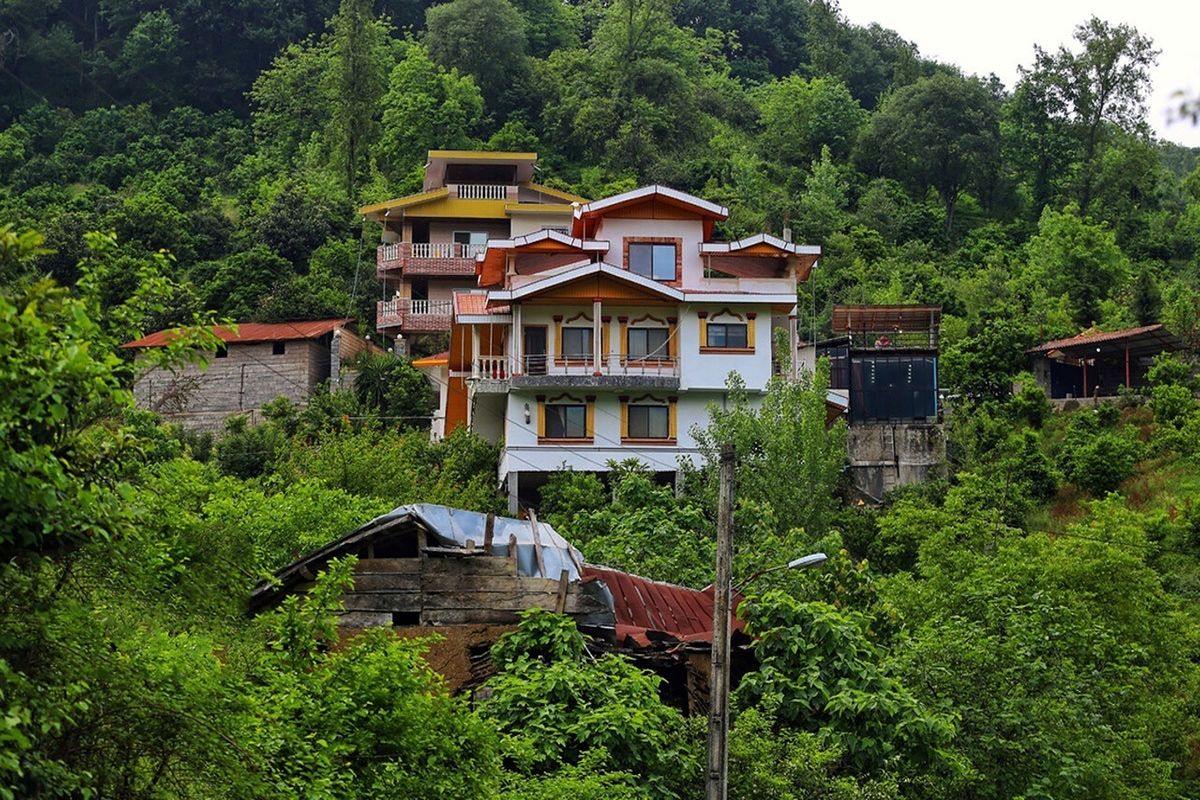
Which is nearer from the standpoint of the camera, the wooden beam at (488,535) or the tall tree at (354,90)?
the wooden beam at (488,535)

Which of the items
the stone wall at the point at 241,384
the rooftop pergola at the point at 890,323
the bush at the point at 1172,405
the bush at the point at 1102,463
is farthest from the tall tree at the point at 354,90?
the bush at the point at 1102,463

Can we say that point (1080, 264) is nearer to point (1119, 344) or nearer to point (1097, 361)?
point (1097, 361)

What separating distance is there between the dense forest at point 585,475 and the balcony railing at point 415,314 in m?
2.77

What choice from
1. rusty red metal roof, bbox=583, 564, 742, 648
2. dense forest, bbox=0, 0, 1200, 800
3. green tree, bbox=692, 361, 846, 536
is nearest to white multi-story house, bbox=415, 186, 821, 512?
dense forest, bbox=0, 0, 1200, 800

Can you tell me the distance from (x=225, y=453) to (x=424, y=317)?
40.4ft

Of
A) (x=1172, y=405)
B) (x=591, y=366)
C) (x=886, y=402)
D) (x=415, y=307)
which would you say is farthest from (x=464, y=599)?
(x=415, y=307)

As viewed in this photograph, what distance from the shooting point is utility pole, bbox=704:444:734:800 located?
1791 cm

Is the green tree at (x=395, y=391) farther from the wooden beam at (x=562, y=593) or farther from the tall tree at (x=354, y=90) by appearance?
the wooden beam at (x=562, y=593)

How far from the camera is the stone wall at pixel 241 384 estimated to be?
173ft

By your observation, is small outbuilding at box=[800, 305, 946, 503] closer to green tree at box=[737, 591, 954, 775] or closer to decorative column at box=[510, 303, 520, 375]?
decorative column at box=[510, 303, 520, 375]

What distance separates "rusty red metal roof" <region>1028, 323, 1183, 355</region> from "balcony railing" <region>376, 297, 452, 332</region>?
715 inches

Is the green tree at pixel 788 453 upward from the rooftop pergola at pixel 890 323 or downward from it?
downward

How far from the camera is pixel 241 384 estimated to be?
53.3 meters

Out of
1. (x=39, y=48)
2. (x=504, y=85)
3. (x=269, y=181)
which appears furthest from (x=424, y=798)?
(x=39, y=48)
